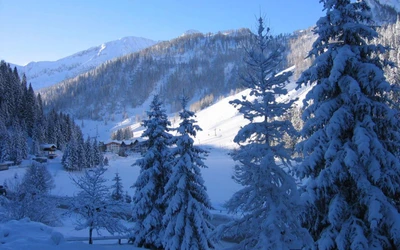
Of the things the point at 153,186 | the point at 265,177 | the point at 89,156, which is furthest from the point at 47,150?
the point at 265,177

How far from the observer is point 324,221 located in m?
9.88

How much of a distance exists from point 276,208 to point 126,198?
38.4 metres

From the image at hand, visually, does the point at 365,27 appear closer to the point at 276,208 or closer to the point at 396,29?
the point at 276,208

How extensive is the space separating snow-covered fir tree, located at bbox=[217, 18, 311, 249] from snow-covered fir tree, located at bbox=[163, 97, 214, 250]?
5.92 meters

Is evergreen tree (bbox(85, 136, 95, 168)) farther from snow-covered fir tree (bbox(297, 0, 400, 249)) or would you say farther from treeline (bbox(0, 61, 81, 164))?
snow-covered fir tree (bbox(297, 0, 400, 249))

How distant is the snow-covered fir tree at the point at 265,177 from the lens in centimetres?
974

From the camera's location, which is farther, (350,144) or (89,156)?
(89,156)

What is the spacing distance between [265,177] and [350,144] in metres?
2.97

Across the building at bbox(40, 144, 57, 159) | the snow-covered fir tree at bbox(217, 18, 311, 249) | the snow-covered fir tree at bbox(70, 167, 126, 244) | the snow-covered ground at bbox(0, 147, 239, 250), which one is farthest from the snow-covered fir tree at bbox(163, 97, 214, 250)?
the building at bbox(40, 144, 57, 159)

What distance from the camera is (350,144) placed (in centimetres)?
934

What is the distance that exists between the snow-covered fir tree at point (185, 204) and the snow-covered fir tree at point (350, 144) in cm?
774

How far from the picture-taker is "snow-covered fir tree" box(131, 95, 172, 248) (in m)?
Answer: 18.6

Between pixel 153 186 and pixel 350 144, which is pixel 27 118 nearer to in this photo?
pixel 153 186

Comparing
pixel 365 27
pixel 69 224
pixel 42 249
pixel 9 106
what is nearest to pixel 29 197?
pixel 69 224
